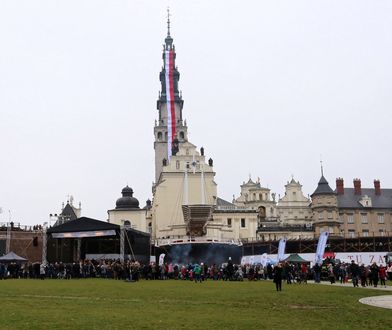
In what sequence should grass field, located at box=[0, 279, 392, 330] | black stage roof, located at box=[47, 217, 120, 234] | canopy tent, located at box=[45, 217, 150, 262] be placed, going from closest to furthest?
1. grass field, located at box=[0, 279, 392, 330]
2. black stage roof, located at box=[47, 217, 120, 234]
3. canopy tent, located at box=[45, 217, 150, 262]

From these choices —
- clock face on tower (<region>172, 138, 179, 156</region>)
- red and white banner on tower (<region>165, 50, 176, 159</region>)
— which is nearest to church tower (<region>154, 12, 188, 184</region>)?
red and white banner on tower (<region>165, 50, 176, 159</region>)

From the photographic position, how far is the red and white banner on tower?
363 feet

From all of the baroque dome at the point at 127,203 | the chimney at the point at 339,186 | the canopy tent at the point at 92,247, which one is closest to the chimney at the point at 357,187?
the chimney at the point at 339,186

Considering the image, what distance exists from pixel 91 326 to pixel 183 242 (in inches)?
2226

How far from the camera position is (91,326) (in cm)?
1148

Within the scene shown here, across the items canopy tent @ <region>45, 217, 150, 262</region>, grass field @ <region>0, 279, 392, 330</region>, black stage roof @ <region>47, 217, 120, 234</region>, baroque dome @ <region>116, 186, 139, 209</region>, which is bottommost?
grass field @ <region>0, 279, 392, 330</region>

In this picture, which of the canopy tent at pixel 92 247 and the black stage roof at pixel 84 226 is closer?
the black stage roof at pixel 84 226

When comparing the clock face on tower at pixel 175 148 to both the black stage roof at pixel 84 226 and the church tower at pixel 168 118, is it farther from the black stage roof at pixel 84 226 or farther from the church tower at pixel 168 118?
the black stage roof at pixel 84 226

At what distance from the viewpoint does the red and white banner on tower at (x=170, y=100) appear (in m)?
111

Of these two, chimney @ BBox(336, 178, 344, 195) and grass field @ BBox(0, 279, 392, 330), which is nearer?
grass field @ BBox(0, 279, 392, 330)

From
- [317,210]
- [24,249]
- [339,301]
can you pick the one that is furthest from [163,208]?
[339,301]

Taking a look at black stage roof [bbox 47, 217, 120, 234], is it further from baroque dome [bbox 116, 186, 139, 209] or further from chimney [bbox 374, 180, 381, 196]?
chimney [bbox 374, 180, 381, 196]

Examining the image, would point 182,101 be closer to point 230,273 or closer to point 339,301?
point 230,273

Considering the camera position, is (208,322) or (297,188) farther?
(297,188)
